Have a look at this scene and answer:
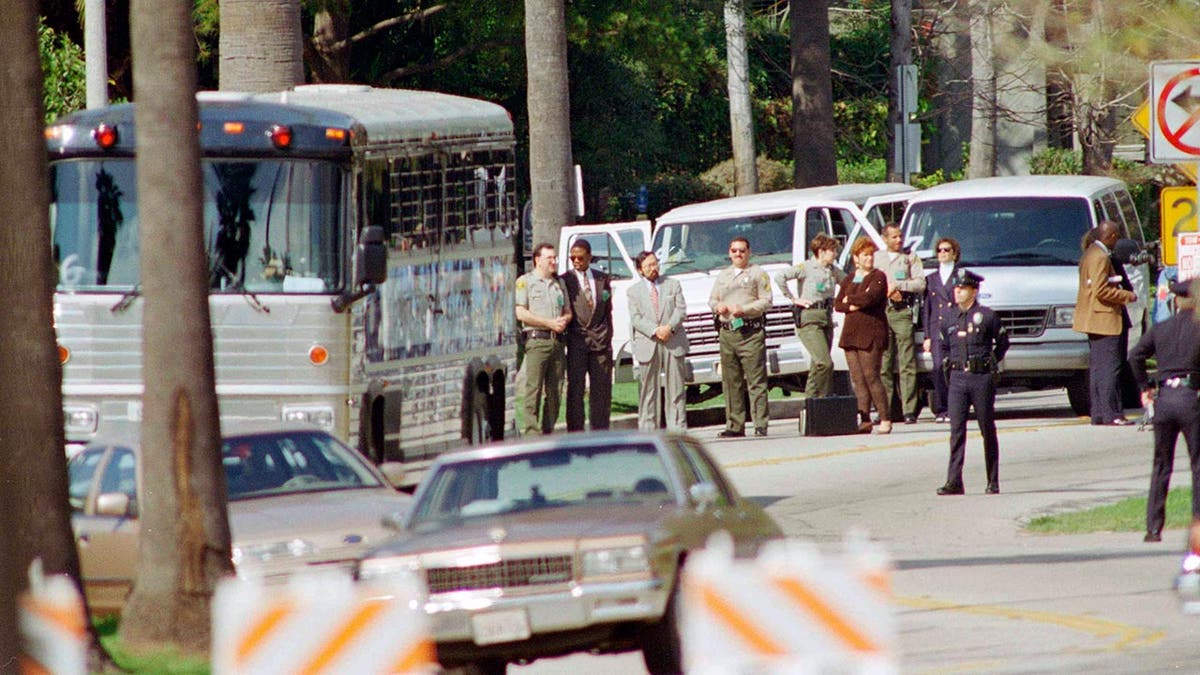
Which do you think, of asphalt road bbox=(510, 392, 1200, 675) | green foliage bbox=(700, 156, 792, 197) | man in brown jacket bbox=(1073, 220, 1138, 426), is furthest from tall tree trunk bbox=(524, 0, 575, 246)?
green foliage bbox=(700, 156, 792, 197)

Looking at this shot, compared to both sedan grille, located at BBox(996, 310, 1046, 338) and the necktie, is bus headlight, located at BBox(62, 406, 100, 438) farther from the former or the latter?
sedan grille, located at BBox(996, 310, 1046, 338)

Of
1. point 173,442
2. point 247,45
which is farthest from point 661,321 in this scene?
point 173,442

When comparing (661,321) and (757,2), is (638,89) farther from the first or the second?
(661,321)

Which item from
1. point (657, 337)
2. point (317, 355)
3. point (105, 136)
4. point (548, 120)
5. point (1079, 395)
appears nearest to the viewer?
point (317, 355)

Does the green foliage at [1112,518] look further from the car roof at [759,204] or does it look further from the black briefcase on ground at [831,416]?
the car roof at [759,204]

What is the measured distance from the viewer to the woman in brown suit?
22.0 m

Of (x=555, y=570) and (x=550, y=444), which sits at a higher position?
(x=550, y=444)

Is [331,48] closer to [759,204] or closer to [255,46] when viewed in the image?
[759,204]

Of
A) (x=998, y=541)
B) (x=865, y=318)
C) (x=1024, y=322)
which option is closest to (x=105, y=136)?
(x=998, y=541)

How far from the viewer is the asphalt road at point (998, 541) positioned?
1120cm

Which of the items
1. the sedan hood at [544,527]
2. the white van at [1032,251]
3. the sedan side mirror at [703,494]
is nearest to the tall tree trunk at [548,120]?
the white van at [1032,251]

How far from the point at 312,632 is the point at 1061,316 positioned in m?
17.4

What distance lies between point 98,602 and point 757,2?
4573cm

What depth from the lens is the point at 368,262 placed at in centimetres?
1631
